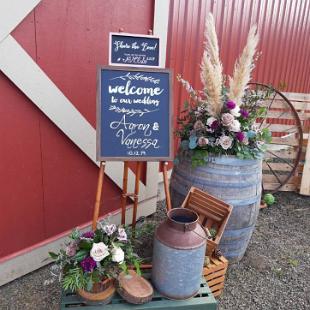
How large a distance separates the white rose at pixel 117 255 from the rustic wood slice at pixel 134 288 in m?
0.19

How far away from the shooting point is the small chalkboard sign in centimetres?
219

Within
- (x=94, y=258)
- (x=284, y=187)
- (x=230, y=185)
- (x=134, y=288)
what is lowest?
(x=284, y=187)

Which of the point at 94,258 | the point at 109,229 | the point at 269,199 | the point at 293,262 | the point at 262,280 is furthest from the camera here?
the point at 269,199

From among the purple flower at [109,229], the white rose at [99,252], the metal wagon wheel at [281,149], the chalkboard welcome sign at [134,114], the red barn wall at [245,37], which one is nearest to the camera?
the white rose at [99,252]

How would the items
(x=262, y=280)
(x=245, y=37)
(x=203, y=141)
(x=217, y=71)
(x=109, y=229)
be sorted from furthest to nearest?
(x=245, y=37)
(x=262, y=280)
(x=203, y=141)
(x=217, y=71)
(x=109, y=229)

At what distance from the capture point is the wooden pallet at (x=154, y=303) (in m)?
1.82

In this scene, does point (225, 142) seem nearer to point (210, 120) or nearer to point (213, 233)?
point (210, 120)

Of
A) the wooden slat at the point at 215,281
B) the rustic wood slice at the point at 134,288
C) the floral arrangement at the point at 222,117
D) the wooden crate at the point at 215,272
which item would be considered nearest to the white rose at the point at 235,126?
the floral arrangement at the point at 222,117

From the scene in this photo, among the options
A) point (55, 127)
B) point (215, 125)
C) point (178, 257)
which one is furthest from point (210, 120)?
point (55, 127)

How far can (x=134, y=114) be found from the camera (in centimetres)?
213

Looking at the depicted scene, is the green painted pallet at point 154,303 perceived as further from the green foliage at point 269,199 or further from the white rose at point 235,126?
the green foliage at point 269,199

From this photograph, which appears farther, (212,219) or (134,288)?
(212,219)

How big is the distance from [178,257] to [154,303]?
31 centimetres

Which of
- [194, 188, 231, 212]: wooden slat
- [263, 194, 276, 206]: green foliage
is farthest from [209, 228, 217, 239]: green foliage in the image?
[263, 194, 276, 206]: green foliage
